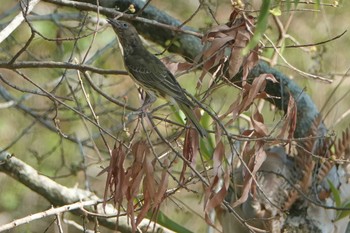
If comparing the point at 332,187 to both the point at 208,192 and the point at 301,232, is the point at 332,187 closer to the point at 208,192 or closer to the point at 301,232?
the point at 301,232

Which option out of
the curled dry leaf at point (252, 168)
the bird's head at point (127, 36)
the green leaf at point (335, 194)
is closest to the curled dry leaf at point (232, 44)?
the curled dry leaf at point (252, 168)

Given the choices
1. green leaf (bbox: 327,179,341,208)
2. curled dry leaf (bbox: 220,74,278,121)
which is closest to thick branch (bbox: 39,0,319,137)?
green leaf (bbox: 327,179,341,208)

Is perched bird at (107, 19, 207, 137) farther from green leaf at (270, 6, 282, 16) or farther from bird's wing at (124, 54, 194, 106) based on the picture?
green leaf at (270, 6, 282, 16)

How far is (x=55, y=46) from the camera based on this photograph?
6.18 m

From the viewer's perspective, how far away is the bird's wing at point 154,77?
377cm

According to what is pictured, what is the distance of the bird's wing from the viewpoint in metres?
3.77

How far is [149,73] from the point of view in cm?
386

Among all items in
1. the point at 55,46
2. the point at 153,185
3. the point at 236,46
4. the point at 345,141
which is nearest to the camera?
the point at 153,185

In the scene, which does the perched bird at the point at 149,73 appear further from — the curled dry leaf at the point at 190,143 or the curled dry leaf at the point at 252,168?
the curled dry leaf at the point at 252,168

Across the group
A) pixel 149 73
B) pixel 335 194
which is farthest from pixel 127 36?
pixel 335 194

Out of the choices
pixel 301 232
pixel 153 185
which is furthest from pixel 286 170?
pixel 153 185

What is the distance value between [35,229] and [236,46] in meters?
Answer: 3.69

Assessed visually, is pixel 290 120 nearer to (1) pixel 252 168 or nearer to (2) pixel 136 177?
(1) pixel 252 168

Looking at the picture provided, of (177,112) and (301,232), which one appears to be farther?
(301,232)
